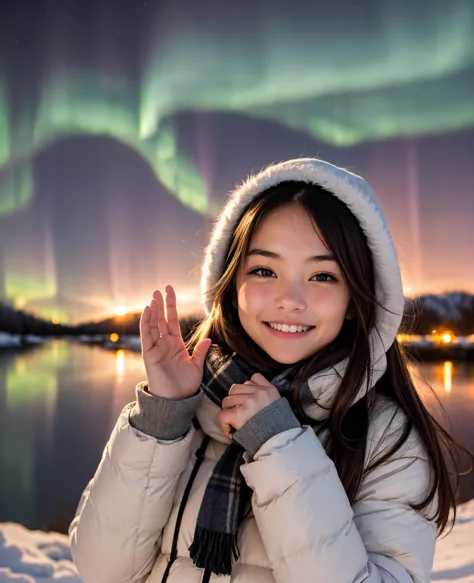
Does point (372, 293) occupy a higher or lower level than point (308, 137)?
lower

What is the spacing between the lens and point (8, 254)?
2209 mm

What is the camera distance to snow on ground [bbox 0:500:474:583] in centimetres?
187

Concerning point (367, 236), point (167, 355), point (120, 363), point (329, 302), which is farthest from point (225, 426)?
point (120, 363)

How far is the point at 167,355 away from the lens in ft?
3.02

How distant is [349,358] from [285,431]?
0.72 ft

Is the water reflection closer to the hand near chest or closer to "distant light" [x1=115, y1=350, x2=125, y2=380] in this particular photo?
"distant light" [x1=115, y1=350, x2=125, y2=380]

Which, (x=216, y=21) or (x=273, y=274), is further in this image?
(x=216, y=21)

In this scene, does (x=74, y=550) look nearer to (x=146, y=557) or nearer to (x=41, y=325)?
(x=146, y=557)

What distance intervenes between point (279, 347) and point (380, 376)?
0.60 feet

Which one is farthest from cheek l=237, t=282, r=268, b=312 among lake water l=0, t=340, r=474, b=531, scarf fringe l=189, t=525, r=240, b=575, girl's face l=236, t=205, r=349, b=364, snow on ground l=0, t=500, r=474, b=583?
snow on ground l=0, t=500, r=474, b=583

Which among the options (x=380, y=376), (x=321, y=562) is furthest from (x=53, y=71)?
(x=321, y=562)

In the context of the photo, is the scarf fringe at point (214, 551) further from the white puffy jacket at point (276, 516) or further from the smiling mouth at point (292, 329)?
the smiling mouth at point (292, 329)

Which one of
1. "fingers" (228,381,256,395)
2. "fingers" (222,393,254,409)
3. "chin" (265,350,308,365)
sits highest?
"chin" (265,350,308,365)

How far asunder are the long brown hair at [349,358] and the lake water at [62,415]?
1089 mm
